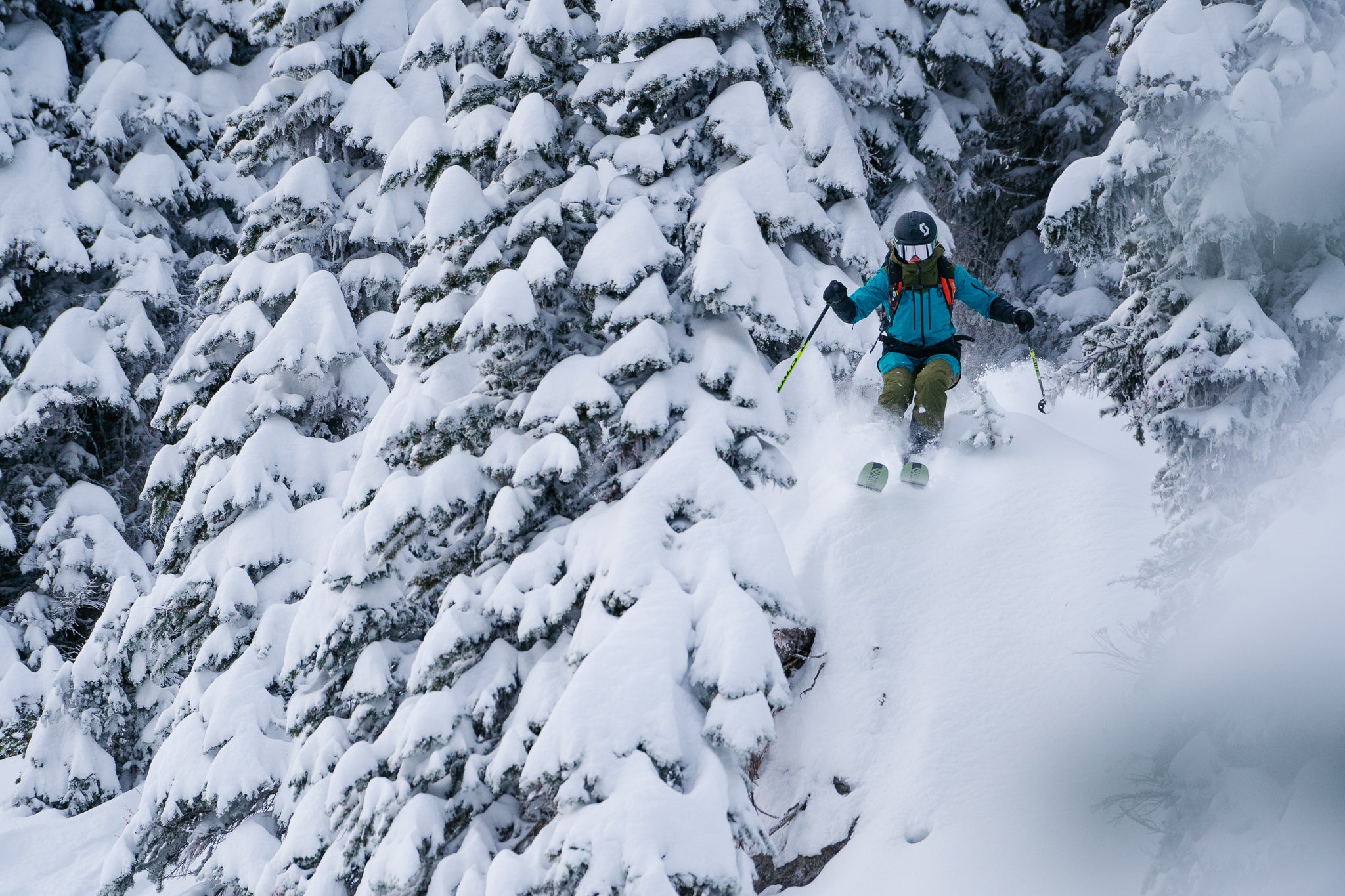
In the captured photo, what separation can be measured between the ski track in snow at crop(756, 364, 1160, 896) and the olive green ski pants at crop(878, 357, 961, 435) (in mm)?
603

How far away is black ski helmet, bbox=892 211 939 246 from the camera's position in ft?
23.4

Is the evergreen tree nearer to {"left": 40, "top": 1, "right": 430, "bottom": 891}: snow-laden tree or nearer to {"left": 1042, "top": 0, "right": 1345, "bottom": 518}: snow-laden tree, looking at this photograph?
{"left": 40, "top": 1, "right": 430, "bottom": 891}: snow-laden tree

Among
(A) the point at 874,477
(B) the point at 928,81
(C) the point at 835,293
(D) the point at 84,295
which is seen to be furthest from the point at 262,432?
(B) the point at 928,81

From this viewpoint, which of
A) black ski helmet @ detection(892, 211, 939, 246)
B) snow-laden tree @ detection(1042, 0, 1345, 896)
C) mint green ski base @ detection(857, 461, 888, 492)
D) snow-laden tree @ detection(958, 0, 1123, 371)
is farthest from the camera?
snow-laden tree @ detection(958, 0, 1123, 371)

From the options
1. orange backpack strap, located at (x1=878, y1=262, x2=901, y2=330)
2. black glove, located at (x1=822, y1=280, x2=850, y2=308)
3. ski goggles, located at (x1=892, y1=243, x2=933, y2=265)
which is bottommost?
orange backpack strap, located at (x1=878, y1=262, x2=901, y2=330)

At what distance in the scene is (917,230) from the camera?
23.4 feet

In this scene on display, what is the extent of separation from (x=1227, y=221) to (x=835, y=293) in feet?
8.19

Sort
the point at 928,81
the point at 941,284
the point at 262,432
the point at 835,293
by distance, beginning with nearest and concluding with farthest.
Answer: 1. the point at 835,293
2. the point at 941,284
3. the point at 262,432
4. the point at 928,81

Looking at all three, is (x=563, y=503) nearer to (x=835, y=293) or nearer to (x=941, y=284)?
(x=835, y=293)

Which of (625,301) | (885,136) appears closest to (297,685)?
(625,301)

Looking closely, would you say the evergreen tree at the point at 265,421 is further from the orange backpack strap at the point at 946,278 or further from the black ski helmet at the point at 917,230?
the orange backpack strap at the point at 946,278

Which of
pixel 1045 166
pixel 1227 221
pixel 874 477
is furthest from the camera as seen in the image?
pixel 1045 166

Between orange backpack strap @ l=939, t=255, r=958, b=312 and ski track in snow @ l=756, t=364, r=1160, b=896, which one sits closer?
ski track in snow @ l=756, t=364, r=1160, b=896

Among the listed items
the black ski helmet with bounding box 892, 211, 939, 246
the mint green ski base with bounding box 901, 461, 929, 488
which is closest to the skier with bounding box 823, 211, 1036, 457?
the black ski helmet with bounding box 892, 211, 939, 246
